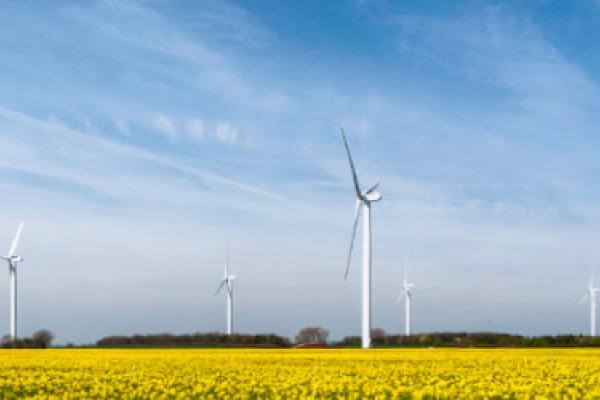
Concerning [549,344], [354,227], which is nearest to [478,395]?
[354,227]

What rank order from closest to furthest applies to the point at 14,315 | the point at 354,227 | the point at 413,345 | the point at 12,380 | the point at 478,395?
1. the point at 478,395
2. the point at 12,380
3. the point at 354,227
4. the point at 413,345
5. the point at 14,315

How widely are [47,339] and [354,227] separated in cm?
5173

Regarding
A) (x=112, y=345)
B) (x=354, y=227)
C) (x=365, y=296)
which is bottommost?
(x=112, y=345)

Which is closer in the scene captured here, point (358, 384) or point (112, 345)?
point (358, 384)

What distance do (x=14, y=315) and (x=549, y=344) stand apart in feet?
217

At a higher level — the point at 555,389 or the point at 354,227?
the point at 354,227

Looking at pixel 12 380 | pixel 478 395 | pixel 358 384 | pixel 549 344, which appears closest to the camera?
pixel 478 395

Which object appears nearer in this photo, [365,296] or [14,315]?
[365,296]

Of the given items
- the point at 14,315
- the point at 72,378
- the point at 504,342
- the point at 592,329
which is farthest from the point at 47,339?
the point at 72,378

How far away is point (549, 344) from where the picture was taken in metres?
84.4

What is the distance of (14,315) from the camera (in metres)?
107

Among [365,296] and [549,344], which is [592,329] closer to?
[549,344]

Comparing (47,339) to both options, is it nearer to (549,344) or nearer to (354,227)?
(354,227)

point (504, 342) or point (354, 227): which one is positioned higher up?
point (354, 227)
